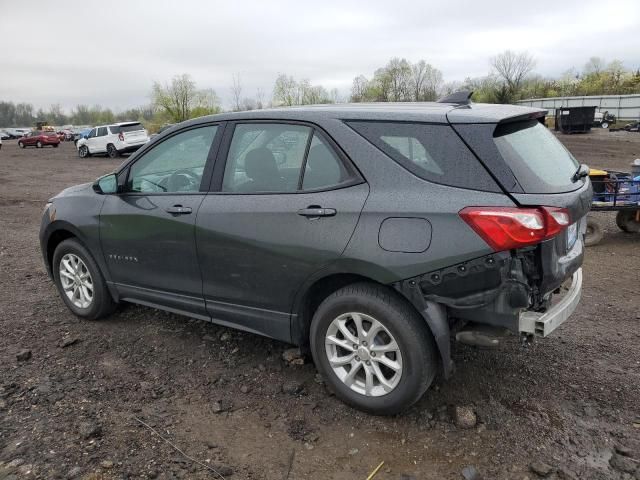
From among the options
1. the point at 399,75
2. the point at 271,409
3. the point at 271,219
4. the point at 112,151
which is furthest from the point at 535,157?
the point at 399,75

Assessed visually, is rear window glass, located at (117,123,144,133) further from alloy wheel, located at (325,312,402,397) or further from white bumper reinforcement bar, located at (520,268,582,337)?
white bumper reinforcement bar, located at (520,268,582,337)

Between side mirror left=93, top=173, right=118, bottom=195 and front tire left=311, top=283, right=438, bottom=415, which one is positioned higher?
side mirror left=93, top=173, right=118, bottom=195

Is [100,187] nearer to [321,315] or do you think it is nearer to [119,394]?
[119,394]

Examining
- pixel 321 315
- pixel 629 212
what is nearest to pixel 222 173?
pixel 321 315

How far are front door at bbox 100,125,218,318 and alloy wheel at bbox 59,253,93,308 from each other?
42 centimetres

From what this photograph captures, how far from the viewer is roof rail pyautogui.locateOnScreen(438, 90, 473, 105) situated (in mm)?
3371

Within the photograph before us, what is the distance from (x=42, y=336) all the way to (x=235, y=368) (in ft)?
5.83

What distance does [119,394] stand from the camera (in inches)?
134

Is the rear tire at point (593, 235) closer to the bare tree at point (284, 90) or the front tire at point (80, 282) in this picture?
the front tire at point (80, 282)

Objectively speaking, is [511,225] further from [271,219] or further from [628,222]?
[628,222]

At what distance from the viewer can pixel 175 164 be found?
3963mm

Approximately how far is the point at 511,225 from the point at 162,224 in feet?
7.84

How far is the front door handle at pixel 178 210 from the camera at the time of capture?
11.9 ft

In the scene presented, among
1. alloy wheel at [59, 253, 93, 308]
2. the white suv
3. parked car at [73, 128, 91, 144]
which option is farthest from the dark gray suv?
parked car at [73, 128, 91, 144]
